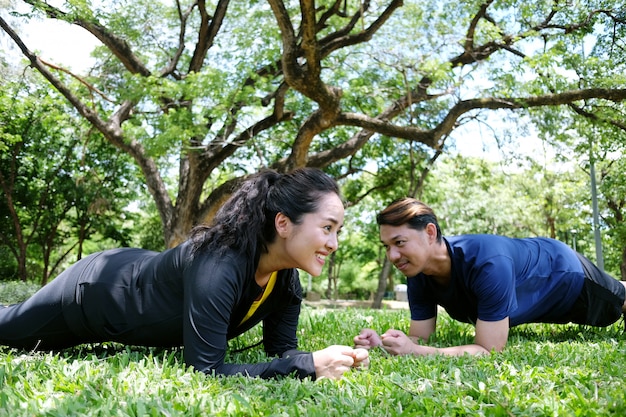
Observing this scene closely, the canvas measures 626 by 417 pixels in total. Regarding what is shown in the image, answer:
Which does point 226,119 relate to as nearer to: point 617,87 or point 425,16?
point 425,16

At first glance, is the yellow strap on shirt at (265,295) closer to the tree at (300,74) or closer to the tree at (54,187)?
the tree at (300,74)

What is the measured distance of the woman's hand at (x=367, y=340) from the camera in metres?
3.50

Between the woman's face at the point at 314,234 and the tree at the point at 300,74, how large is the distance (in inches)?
241

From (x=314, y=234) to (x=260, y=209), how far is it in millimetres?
303

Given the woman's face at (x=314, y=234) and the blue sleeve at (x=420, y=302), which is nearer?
the woman's face at (x=314, y=234)

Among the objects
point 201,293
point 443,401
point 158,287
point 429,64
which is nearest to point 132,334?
point 158,287

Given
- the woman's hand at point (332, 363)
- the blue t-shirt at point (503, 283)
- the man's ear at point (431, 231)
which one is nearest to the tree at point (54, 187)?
the blue t-shirt at point (503, 283)

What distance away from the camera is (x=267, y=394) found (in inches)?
91.0

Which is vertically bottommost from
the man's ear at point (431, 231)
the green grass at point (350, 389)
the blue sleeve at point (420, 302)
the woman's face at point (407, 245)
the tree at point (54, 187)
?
the green grass at point (350, 389)

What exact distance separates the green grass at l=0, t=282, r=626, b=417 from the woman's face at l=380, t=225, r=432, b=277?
26.4 inches

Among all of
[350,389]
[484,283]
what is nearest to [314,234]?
[350,389]

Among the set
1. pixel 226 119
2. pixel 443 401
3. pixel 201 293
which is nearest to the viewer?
pixel 443 401

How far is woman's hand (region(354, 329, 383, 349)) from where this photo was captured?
3504 mm

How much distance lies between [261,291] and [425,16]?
1107 cm
